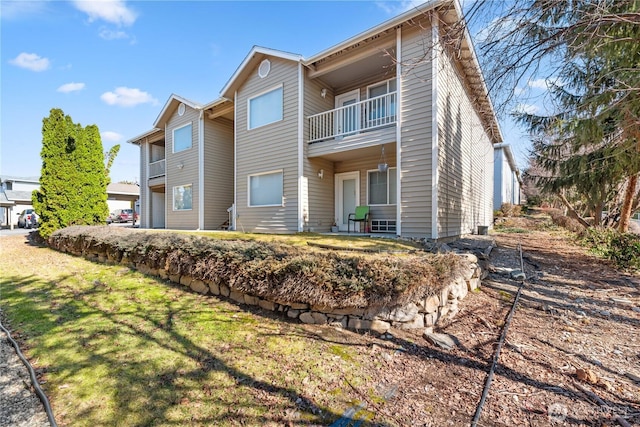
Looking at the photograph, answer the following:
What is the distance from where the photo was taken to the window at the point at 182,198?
1487 cm

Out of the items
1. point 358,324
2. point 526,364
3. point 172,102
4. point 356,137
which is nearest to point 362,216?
point 356,137

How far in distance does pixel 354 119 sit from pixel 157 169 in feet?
45.5

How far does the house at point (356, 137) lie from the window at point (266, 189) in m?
0.04

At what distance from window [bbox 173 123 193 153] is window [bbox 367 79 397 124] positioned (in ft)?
32.1

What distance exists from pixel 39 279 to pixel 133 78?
10.4 meters

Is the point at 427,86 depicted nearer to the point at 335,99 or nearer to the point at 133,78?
the point at 335,99

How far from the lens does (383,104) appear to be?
9562 millimetres

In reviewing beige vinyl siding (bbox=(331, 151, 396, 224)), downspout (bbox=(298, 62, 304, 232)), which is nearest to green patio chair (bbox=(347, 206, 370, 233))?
beige vinyl siding (bbox=(331, 151, 396, 224))

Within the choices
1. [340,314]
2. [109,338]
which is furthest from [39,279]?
[340,314]

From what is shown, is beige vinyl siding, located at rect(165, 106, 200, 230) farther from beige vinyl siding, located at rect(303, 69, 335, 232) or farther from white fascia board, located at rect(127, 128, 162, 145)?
beige vinyl siding, located at rect(303, 69, 335, 232)

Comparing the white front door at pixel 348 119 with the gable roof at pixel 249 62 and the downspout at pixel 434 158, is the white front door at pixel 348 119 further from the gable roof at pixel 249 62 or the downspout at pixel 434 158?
the downspout at pixel 434 158

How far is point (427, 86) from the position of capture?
794cm

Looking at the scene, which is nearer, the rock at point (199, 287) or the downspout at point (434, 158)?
the rock at point (199, 287)

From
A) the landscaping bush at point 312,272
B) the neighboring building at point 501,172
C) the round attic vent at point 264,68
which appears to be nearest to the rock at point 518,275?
the landscaping bush at point 312,272
